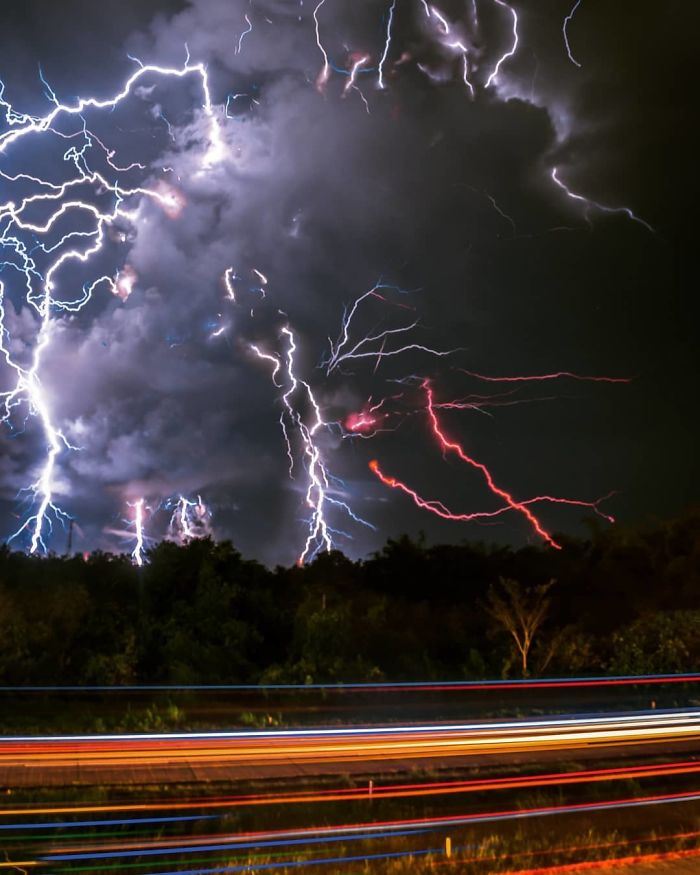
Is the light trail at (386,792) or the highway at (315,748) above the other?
the highway at (315,748)

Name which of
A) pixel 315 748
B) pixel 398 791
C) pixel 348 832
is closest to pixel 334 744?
pixel 315 748

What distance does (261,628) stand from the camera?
20.4 m

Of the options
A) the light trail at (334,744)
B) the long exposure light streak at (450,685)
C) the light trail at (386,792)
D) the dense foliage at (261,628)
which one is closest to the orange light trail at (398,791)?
the light trail at (386,792)

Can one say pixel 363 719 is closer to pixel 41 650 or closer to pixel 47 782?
pixel 47 782

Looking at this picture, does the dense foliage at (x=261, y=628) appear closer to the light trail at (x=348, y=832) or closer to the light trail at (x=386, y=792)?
the light trail at (x=386, y=792)

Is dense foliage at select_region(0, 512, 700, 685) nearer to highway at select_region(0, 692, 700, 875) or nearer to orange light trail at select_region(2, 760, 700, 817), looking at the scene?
highway at select_region(0, 692, 700, 875)

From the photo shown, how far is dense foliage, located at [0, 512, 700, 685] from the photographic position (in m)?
16.7

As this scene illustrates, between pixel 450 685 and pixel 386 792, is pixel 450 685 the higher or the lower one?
the higher one

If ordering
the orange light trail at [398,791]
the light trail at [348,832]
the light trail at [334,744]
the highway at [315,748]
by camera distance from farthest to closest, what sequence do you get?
the light trail at [334,744] → the highway at [315,748] → the orange light trail at [398,791] → the light trail at [348,832]

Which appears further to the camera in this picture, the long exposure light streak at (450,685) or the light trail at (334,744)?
the long exposure light streak at (450,685)

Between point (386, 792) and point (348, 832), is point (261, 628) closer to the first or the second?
point (386, 792)

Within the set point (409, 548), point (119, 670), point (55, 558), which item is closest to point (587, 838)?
point (119, 670)

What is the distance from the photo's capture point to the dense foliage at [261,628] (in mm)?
16656

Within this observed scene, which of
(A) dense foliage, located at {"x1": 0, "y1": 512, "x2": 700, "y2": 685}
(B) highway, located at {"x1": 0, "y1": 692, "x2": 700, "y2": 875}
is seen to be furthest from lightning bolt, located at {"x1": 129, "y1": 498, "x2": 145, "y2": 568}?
Answer: (B) highway, located at {"x1": 0, "y1": 692, "x2": 700, "y2": 875}
